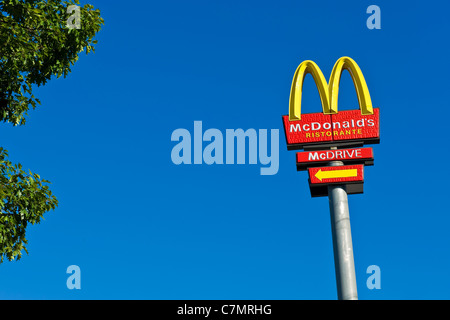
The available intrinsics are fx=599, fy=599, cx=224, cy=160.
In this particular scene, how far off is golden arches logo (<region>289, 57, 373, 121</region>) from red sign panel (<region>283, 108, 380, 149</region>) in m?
0.23

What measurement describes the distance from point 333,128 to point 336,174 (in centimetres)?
164

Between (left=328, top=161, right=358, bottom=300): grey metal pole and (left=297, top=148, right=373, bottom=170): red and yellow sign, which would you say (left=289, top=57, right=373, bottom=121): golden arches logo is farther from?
(left=328, top=161, right=358, bottom=300): grey metal pole

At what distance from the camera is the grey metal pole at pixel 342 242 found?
1948 cm

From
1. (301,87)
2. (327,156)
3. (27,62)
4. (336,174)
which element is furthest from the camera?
(301,87)

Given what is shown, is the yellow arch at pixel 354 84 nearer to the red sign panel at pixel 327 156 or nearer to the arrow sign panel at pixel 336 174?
the red sign panel at pixel 327 156

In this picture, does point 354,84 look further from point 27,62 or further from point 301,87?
point 27,62

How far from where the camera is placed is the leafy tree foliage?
15.1 metres

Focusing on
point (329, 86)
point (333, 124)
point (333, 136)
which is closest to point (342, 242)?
point (333, 136)

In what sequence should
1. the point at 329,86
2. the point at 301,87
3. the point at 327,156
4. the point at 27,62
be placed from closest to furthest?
1. the point at 27,62
2. the point at 327,156
3. the point at 329,86
4. the point at 301,87

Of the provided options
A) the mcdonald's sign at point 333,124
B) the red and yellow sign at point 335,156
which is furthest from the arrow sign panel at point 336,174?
the mcdonald's sign at point 333,124

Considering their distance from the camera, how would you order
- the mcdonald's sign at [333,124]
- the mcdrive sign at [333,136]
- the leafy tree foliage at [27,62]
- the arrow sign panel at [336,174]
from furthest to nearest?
the mcdonald's sign at [333,124] < the mcdrive sign at [333,136] < the arrow sign panel at [336,174] < the leafy tree foliage at [27,62]

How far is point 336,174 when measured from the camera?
21.0 meters
